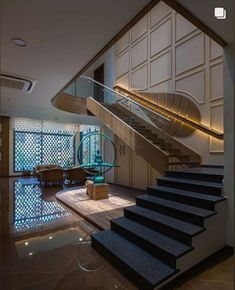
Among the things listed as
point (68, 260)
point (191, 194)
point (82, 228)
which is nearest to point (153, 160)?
point (191, 194)

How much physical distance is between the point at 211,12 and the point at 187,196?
7.32ft

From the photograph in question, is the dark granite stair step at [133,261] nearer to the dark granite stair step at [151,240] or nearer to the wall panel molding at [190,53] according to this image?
the dark granite stair step at [151,240]

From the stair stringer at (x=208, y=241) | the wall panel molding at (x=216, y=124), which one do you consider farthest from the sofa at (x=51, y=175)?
the stair stringer at (x=208, y=241)

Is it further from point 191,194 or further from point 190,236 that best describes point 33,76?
point 190,236

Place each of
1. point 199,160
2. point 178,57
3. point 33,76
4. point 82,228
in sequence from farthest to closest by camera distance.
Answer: point 178,57, point 199,160, point 33,76, point 82,228

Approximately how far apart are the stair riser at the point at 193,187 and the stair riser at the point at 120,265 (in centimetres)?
149

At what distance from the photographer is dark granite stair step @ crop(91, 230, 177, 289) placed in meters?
2.05

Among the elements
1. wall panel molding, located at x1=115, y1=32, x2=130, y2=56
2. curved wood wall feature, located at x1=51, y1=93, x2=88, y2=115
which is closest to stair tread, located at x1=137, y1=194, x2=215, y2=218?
curved wood wall feature, located at x1=51, y1=93, x2=88, y2=115

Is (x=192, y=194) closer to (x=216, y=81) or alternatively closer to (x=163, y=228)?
(x=163, y=228)

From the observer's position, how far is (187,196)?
9.61ft

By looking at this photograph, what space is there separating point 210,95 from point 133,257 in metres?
3.87

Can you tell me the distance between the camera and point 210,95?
4711mm

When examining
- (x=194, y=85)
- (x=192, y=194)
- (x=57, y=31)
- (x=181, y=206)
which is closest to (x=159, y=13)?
(x=194, y=85)

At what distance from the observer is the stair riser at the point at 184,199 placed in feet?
8.68
